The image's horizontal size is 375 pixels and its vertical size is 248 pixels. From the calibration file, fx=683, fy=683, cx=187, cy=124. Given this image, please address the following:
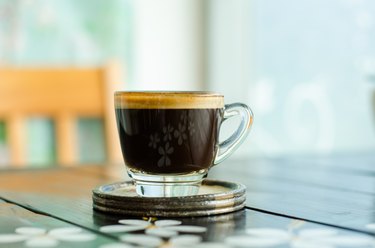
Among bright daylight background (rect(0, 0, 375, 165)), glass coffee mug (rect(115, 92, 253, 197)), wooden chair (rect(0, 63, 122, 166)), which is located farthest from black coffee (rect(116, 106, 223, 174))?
bright daylight background (rect(0, 0, 375, 165))

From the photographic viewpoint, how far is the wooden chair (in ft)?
4.91

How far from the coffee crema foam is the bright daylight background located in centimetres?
162

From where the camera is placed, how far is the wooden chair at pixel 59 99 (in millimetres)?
1495

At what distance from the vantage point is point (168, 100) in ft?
1.97

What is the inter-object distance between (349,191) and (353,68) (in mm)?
1573

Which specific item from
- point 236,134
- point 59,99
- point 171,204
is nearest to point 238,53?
point 59,99

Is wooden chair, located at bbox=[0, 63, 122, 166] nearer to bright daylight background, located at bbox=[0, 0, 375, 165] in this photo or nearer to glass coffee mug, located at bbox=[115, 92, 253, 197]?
bright daylight background, located at bbox=[0, 0, 375, 165]

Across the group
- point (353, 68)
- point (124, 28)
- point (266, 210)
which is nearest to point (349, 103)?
point (353, 68)

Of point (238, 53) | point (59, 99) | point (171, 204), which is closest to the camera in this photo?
point (171, 204)

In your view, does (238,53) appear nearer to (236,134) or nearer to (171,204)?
(236,134)

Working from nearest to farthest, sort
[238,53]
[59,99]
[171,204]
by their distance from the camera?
[171,204] < [59,99] < [238,53]

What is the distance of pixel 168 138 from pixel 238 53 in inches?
79.9

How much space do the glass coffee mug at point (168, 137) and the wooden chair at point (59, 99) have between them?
871 millimetres

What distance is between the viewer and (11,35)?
7.41 ft
